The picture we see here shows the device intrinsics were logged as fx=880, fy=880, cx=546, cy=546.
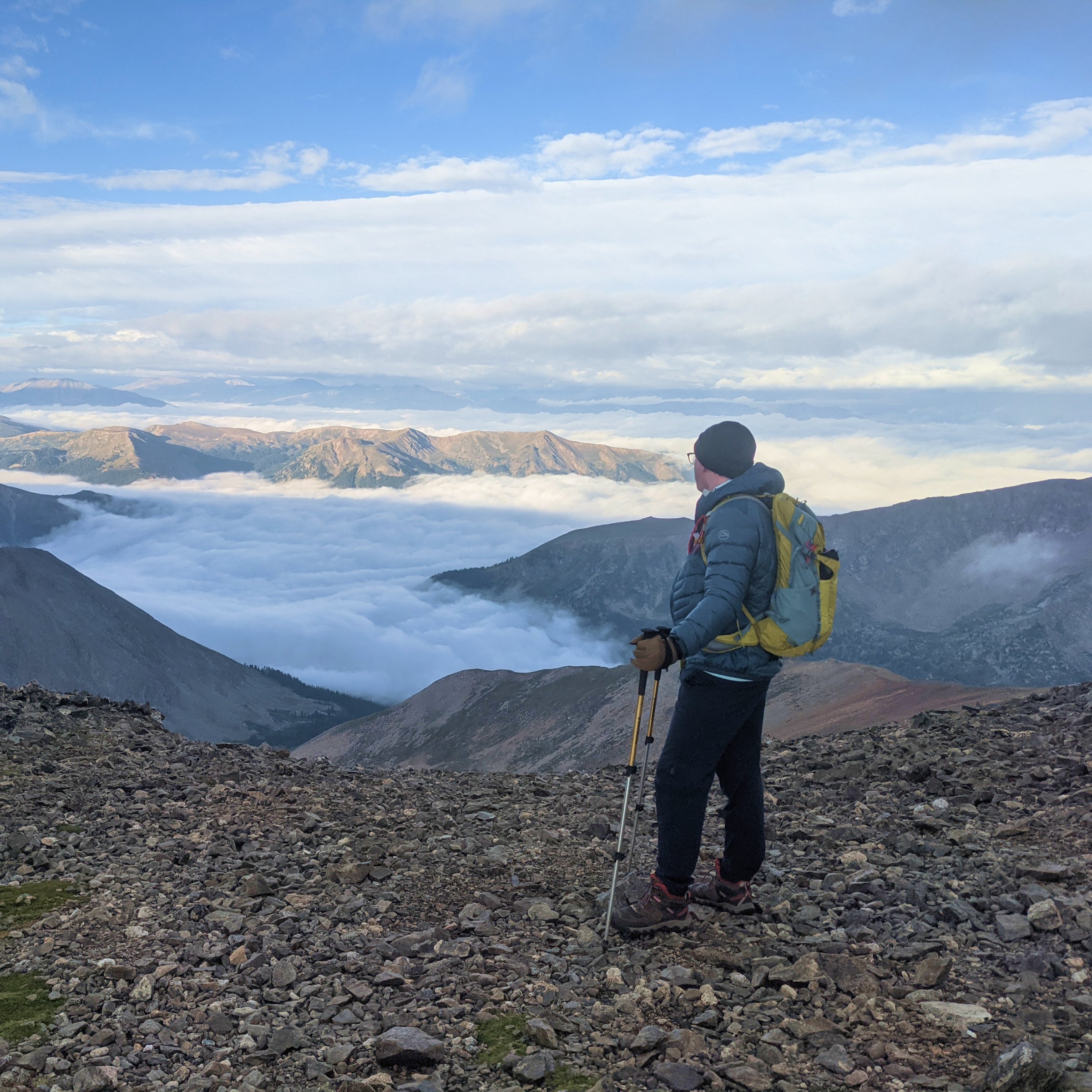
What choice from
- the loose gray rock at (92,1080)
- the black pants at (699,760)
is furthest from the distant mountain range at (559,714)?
the loose gray rock at (92,1080)

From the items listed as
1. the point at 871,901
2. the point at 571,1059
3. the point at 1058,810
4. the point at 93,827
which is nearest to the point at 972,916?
the point at 871,901

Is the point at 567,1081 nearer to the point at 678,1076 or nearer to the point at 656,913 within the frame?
the point at 678,1076

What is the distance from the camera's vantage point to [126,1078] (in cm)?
434

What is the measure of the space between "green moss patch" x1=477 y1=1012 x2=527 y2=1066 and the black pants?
1513 millimetres

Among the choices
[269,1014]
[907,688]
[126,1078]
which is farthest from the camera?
[907,688]

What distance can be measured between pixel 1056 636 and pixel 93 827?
201 meters

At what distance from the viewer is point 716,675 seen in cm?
574

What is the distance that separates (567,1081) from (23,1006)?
318 centimetres

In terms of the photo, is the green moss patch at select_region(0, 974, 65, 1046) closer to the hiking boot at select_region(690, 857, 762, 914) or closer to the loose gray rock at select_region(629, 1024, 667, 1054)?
the loose gray rock at select_region(629, 1024, 667, 1054)

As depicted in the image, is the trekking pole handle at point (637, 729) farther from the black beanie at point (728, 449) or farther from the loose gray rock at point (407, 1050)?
the loose gray rock at point (407, 1050)

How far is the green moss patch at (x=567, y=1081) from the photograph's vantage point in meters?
4.21

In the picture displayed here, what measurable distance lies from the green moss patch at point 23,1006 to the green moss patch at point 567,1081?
2.81 meters

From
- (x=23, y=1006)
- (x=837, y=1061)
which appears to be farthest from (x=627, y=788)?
(x=23, y=1006)

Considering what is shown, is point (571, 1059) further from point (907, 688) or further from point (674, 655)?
point (907, 688)
